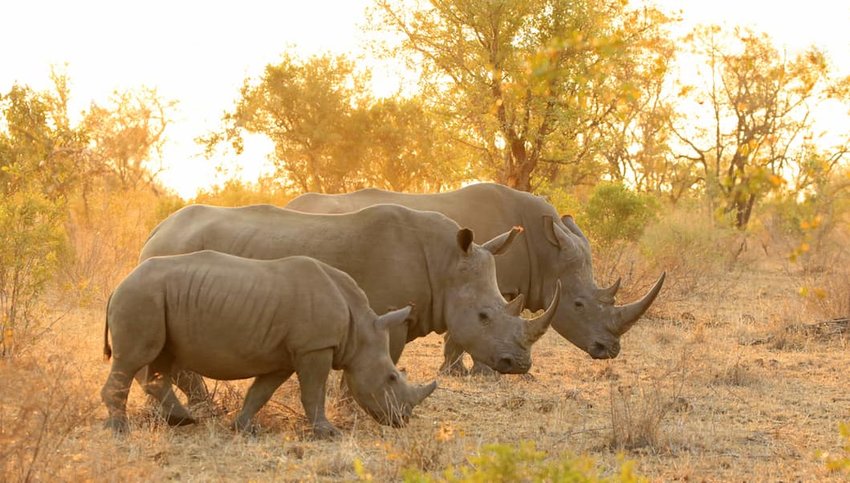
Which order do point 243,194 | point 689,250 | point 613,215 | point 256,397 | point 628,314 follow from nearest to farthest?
point 256,397, point 628,314, point 613,215, point 689,250, point 243,194

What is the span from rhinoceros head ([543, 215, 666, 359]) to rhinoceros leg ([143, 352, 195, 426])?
4024 millimetres

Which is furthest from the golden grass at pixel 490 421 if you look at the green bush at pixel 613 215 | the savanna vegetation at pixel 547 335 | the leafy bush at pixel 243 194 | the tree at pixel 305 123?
the tree at pixel 305 123

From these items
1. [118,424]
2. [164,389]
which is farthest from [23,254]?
[118,424]

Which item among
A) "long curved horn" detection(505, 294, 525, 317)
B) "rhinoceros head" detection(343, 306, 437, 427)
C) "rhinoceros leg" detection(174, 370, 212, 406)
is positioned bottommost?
"rhinoceros leg" detection(174, 370, 212, 406)

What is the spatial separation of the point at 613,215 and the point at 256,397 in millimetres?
11089

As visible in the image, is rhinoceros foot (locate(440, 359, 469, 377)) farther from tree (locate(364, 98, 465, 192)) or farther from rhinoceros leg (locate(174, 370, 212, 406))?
tree (locate(364, 98, 465, 192))

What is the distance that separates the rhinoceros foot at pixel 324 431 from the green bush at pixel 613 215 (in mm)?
10398

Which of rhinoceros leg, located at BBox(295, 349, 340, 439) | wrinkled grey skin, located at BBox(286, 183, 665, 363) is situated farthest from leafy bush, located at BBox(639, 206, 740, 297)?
rhinoceros leg, located at BBox(295, 349, 340, 439)

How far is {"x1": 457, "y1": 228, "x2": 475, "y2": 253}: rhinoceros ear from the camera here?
8.53 metres

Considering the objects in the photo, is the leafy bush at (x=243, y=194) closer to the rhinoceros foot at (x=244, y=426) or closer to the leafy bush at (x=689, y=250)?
the leafy bush at (x=689, y=250)

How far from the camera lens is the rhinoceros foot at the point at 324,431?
7.62 m

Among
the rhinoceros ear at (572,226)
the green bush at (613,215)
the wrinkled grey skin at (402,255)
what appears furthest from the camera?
the green bush at (613,215)

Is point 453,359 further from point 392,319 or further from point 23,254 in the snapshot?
point 23,254

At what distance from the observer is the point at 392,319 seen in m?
7.80
